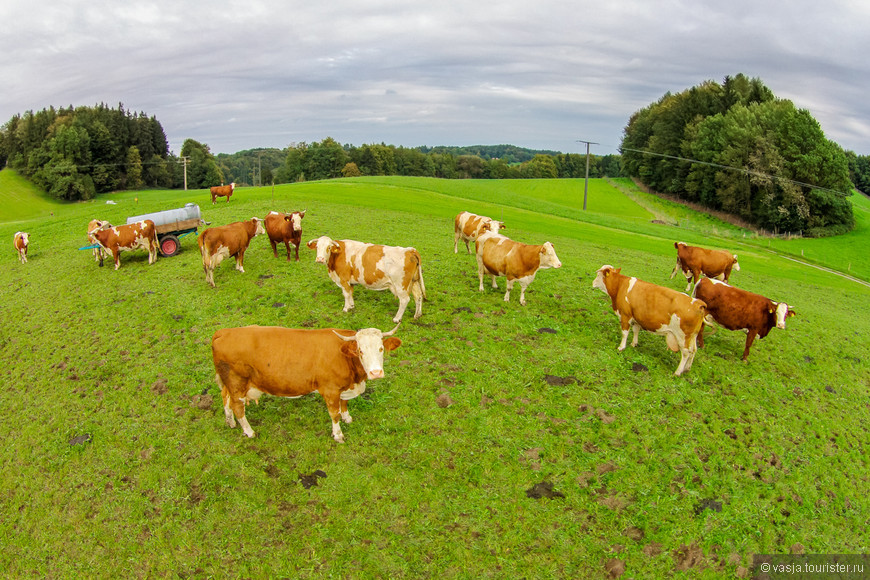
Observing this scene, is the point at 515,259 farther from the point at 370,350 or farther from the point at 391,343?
the point at 370,350

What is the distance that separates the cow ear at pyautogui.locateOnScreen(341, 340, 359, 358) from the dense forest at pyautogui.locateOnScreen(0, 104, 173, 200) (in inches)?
3285

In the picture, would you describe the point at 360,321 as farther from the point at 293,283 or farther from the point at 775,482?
the point at 775,482

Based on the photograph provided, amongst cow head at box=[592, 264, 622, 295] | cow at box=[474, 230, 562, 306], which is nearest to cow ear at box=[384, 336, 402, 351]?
cow head at box=[592, 264, 622, 295]

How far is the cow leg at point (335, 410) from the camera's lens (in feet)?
27.0

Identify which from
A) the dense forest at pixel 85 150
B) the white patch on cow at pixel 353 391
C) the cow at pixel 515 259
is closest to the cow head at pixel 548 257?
the cow at pixel 515 259

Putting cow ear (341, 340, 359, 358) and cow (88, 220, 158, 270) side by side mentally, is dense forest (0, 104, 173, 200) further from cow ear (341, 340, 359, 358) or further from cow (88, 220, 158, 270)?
cow ear (341, 340, 359, 358)

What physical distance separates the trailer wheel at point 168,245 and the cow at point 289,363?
1243cm

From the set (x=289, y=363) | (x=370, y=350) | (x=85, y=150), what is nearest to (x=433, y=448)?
(x=370, y=350)

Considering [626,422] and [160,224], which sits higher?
[160,224]

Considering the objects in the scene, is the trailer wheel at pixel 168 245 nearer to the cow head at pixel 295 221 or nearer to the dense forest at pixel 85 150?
the cow head at pixel 295 221

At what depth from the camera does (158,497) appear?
7469 mm

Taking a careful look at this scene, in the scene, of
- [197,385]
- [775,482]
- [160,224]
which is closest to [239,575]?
[197,385]

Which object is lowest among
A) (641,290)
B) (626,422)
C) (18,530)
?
(18,530)

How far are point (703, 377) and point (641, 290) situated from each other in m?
2.37
